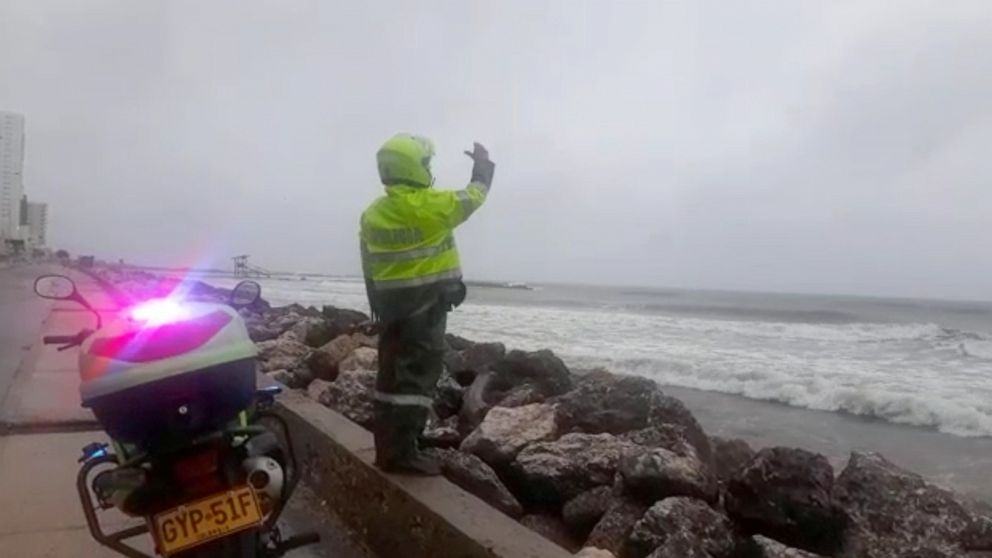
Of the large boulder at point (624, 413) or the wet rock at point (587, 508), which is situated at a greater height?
the large boulder at point (624, 413)

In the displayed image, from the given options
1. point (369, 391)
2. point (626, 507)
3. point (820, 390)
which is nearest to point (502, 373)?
point (369, 391)

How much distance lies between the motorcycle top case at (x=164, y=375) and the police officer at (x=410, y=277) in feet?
4.35

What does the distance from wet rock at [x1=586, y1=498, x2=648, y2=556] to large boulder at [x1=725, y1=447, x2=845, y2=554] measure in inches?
23.1

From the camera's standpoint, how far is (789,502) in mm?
4707

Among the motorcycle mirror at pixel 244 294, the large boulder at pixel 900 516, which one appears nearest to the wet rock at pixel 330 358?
the large boulder at pixel 900 516

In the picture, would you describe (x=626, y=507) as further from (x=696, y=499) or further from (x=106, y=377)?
(x=106, y=377)

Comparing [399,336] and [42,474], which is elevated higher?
[399,336]

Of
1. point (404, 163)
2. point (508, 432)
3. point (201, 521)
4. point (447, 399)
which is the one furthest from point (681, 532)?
point (447, 399)

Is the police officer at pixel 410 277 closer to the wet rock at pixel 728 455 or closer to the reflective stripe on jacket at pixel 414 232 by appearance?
the reflective stripe on jacket at pixel 414 232

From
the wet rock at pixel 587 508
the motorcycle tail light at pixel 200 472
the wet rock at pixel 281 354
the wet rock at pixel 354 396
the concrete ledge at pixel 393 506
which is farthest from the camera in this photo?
the wet rock at pixel 281 354

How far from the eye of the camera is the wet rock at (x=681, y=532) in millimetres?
4258

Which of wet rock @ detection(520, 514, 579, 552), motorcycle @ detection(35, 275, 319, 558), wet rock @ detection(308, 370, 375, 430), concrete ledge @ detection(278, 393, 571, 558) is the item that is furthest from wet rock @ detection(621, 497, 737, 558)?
wet rock @ detection(308, 370, 375, 430)

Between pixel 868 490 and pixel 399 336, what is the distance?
3.14 meters

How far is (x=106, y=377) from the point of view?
2.40 meters
